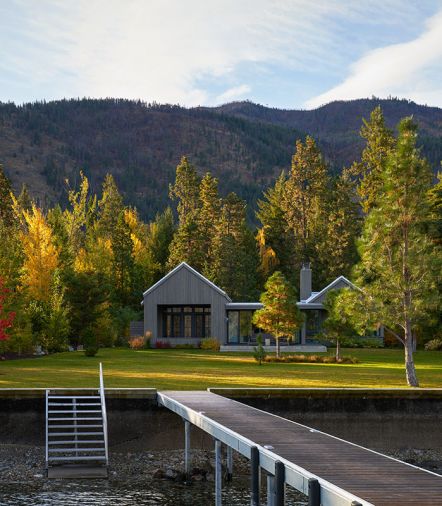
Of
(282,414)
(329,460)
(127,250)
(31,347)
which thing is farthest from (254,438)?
(127,250)

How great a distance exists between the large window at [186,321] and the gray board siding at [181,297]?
127 centimetres

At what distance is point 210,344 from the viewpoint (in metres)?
59.6

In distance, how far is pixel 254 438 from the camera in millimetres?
18156

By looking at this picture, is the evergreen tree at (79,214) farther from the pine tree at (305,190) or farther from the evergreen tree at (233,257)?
the pine tree at (305,190)

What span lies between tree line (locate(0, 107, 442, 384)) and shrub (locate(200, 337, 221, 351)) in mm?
6689

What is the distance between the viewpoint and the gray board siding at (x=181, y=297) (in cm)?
6128

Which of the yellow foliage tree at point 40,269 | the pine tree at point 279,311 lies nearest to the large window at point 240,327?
the pine tree at point 279,311

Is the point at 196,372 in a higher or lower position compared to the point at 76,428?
higher

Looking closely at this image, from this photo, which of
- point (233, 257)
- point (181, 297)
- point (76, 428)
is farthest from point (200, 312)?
point (76, 428)

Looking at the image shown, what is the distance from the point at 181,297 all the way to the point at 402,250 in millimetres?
29056

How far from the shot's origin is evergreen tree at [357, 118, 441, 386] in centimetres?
3416

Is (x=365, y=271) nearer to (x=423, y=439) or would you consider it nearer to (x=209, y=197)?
(x=423, y=439)

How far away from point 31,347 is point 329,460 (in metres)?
36.3

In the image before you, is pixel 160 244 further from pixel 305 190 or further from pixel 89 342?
pixel 89 342
